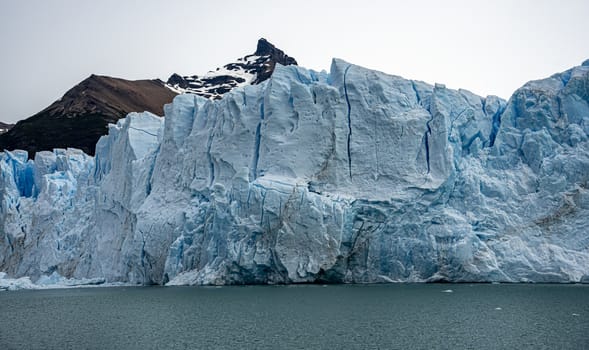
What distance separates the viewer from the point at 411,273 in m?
20.3

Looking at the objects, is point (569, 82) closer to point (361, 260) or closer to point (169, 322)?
point (361, 260)

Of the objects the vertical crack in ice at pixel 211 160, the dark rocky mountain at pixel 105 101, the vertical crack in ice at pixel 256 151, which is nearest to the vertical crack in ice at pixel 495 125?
the vertical crack in ice at pixel 256 151

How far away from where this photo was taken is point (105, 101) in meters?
65.2

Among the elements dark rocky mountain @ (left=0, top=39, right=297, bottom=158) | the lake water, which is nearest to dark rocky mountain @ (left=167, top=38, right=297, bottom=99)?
dark rocky mountain @ (left=0, top=39, right=297, bottom=158)

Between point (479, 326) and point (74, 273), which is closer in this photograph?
point (479, 326)

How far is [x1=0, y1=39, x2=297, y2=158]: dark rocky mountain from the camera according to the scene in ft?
181

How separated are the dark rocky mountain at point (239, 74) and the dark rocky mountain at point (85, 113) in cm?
492

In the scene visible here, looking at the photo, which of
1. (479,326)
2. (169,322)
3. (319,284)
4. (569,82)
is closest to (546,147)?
(569,82)

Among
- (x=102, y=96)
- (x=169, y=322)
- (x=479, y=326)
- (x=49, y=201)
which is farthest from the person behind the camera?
(x=102, y=96)

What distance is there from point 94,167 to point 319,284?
47.8 feet

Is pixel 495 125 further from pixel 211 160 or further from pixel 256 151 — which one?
pixel 211 160

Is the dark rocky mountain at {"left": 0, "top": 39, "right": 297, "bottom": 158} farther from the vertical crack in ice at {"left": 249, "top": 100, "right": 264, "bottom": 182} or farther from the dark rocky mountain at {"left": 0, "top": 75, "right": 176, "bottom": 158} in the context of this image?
the vertical crack in ice at {"left": 249, "top": 100, "right": 264, "bottom": 182}

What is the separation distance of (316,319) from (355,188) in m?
9.30

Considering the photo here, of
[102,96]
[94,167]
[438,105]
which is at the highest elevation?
[102,96]
